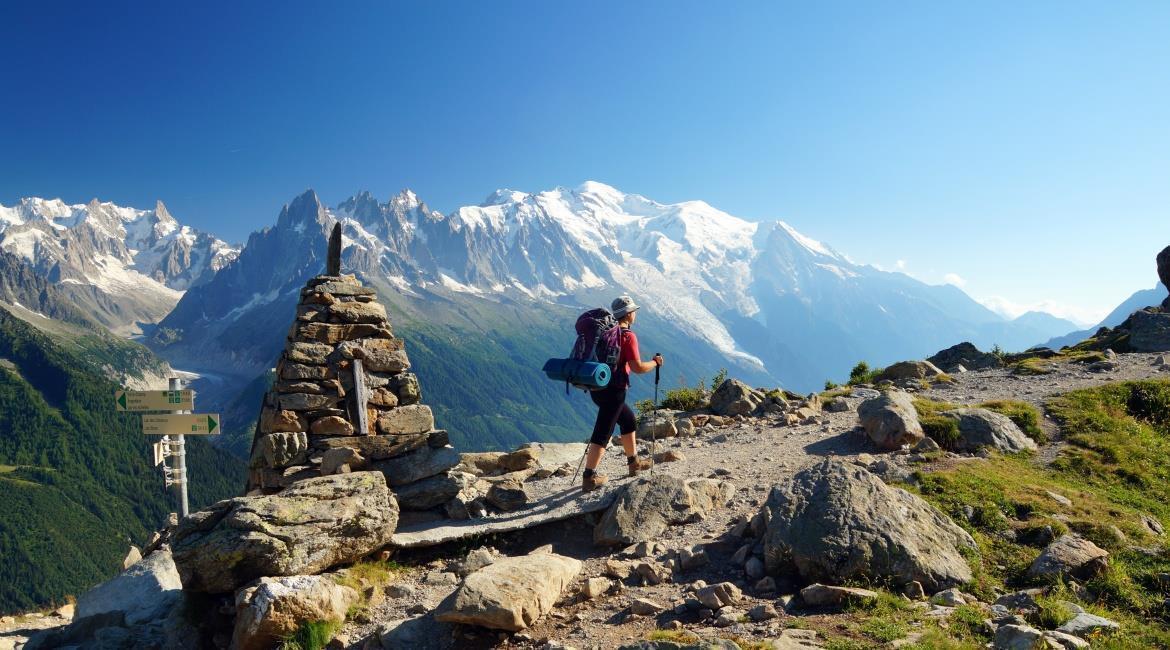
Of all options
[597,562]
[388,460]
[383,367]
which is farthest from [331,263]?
[597,562]

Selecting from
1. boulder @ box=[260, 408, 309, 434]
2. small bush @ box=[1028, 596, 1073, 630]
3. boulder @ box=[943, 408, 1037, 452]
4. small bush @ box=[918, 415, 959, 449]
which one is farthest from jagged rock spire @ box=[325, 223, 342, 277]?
boulder @ box=[943, 408, 1037, 452]

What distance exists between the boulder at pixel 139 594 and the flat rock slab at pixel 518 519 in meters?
4.34

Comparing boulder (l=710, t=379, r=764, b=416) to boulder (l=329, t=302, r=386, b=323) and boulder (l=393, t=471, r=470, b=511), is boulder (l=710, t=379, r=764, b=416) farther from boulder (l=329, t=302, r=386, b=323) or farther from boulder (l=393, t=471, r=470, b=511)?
boulder (l=329, t=302, r=386, b=323)

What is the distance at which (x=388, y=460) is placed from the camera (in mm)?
12609

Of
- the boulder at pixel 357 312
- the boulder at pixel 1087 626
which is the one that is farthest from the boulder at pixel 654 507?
the boulder at pixel 357 312

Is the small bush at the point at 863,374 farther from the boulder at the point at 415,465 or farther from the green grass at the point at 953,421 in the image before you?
the boulder at the point at 415,465

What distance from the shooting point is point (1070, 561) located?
7.91m

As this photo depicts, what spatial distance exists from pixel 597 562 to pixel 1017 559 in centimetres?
615

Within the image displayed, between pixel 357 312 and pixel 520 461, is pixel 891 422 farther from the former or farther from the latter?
pixel 357 312

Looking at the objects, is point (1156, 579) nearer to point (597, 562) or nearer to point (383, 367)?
point (597, 562)

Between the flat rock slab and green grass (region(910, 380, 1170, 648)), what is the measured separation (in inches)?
240

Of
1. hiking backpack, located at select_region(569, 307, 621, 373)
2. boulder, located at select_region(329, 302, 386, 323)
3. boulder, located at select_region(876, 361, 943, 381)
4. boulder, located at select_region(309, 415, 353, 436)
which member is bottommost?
boulder, located at select_region(876, 361, 943, 381)

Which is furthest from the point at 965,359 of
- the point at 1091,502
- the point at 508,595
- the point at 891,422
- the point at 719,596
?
the point at 508,595

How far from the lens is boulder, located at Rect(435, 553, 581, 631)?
24.2ft
